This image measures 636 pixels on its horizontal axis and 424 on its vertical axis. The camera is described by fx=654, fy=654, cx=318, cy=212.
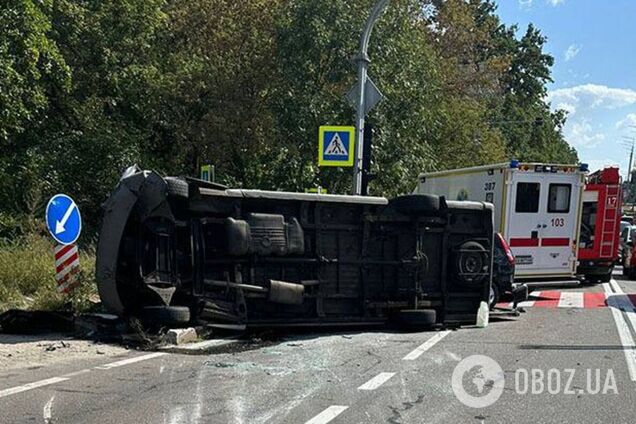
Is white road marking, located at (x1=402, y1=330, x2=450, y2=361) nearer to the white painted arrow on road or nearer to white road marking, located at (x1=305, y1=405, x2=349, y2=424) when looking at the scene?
white road marking, located at (x1=305, y1=405, x2=349, y2=424)

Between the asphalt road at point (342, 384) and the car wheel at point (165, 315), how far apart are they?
1.83ft

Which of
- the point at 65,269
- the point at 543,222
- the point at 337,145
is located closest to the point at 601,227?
the point at 543,222

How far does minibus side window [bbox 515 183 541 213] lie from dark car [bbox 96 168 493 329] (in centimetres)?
476

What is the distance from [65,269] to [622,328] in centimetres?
868

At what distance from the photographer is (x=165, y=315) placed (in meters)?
8.09

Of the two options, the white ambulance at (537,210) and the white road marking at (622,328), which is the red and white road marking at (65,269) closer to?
the white road marking at (622,328)

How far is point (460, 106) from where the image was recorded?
28094 mm

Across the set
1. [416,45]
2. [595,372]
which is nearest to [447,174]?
[416,45]

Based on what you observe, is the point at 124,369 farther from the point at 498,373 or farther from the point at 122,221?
the point at 498,373

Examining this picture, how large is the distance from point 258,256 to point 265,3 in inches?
551

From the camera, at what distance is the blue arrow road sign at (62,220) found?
9.20 m

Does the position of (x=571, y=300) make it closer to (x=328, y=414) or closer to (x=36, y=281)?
(x=328, y=414)

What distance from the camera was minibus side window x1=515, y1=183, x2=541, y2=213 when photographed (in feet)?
47.4

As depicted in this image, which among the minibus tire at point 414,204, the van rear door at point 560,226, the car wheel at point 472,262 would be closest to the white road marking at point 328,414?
the minibus tire at point 414,204
